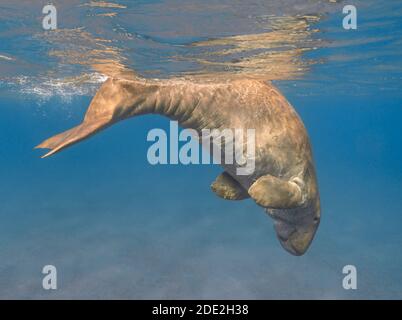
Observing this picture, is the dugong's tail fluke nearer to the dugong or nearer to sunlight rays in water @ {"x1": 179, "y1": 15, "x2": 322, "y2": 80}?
the dugong

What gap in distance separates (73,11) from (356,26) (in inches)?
331

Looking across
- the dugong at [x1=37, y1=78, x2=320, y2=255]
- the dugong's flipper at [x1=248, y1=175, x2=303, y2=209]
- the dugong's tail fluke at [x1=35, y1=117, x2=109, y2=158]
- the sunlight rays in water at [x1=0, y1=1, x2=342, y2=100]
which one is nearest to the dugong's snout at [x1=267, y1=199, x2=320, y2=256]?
the dugong at [x1=37, y1=78, x2=320, y2=255]

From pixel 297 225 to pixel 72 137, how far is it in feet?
14.0

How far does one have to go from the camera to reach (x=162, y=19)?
373 inches

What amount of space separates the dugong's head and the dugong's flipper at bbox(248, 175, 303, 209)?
0.92 metres

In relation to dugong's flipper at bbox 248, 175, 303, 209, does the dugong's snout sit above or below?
below

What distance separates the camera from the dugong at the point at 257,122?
581 centimetres

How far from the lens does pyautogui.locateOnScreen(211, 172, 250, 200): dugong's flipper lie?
7168 mm

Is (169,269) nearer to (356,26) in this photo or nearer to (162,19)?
(162,19)

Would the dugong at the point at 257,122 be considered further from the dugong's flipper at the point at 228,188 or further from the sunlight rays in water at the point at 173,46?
the sunlight rays in water at the point at 173,46

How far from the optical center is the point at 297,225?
6.94 meters

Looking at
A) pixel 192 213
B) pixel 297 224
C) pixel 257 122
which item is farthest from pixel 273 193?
pixel 192 213

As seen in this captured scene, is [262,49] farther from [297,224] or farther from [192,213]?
[192,213]

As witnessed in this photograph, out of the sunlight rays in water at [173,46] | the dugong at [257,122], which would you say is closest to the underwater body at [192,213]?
the sunlight rays in water at [173,46]
